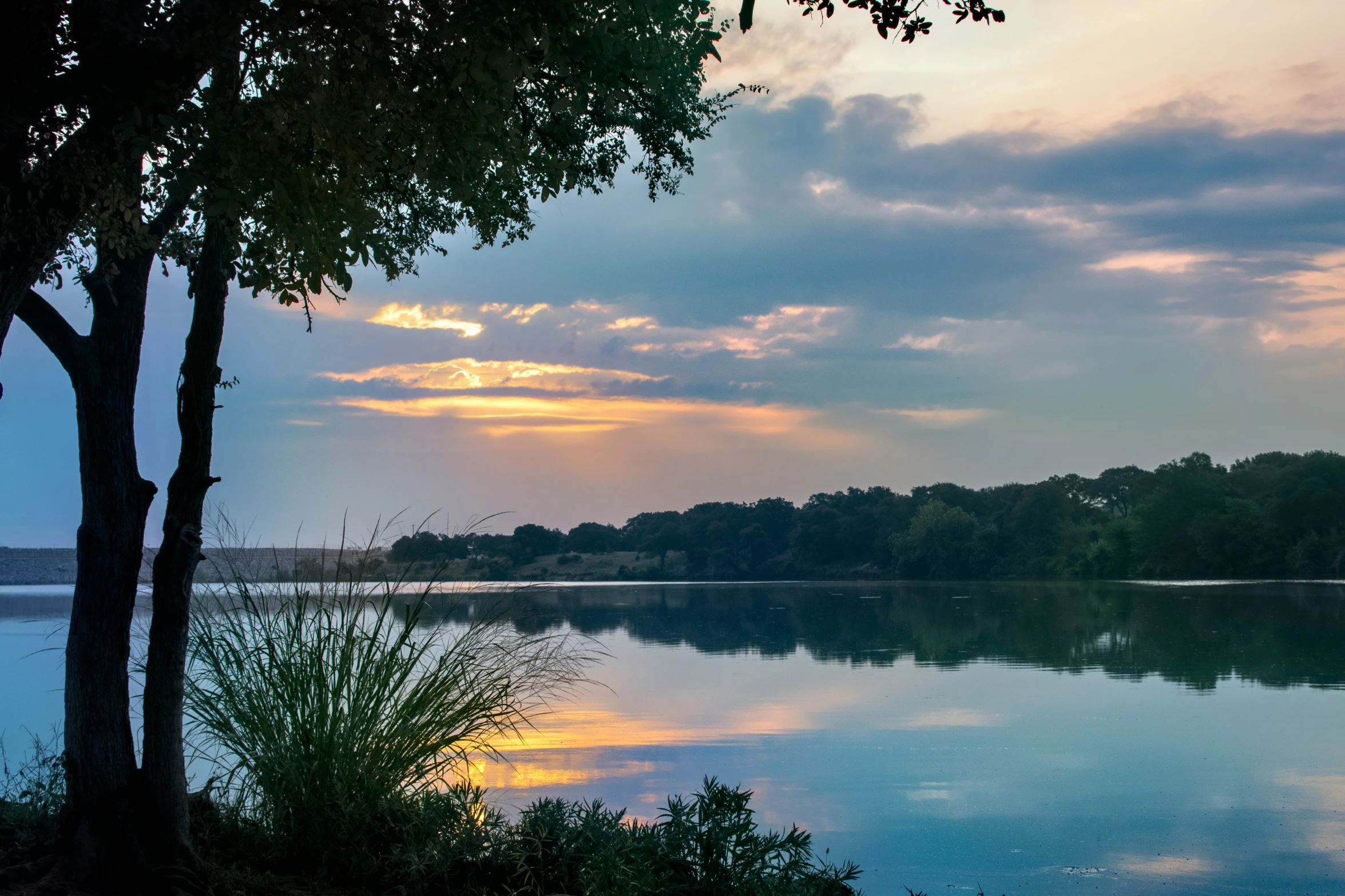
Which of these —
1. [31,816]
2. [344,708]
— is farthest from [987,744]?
[31,816]

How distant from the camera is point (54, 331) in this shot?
15.0 feet

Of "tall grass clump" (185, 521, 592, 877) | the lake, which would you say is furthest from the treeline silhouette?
"tall grass clump" (185, 521, 592, 877)

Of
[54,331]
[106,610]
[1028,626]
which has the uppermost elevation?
[54,331]

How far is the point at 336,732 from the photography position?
521cm

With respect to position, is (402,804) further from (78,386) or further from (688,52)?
(688,52)

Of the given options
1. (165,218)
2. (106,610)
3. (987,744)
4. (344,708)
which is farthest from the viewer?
(987,744)

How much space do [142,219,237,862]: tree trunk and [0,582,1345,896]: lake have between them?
7.75 ft

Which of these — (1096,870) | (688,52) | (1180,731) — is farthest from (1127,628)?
(688,52)

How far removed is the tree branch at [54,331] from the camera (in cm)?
452

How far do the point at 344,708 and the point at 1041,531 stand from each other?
60.7 metres

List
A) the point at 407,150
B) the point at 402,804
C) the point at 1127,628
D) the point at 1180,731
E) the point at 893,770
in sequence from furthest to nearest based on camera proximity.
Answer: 1. the point at 1127,628
2. the point at 1180,731
3. the point at 893,770
4. the point at 402,804
5. the point at 407,150

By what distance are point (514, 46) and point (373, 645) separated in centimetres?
311

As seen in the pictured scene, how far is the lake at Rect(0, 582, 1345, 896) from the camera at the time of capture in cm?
687

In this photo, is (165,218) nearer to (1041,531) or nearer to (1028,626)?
(1028,626)
